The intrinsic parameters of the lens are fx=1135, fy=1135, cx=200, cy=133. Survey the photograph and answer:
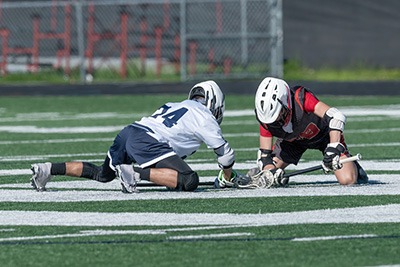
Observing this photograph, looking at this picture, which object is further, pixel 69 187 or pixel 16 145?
pixel 16 145

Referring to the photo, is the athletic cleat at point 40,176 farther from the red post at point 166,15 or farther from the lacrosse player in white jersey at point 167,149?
the red post at point 166,15

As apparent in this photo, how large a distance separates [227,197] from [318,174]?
187 centimetres

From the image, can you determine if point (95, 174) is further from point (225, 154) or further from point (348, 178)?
point (348, 178)

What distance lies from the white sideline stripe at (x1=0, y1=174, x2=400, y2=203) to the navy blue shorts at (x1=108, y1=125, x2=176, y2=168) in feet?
0.83

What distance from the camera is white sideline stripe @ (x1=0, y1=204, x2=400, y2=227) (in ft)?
23.1

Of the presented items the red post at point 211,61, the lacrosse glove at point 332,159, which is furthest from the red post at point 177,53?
the lacrosse glove at point 332,159

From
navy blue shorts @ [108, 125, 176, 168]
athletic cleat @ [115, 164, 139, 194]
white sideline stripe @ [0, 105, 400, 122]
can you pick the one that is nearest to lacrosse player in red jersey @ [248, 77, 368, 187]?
navy blue shorts @ [108, 125, 176, 168]

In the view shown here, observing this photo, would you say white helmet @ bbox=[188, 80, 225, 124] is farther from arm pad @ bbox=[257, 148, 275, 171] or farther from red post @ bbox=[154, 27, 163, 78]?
red post @ bbox=[154, 27, 163, 78]

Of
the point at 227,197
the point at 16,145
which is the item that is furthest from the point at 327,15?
the point at 227,197

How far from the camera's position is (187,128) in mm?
8688

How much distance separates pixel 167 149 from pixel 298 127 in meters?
1.19

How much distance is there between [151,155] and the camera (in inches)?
343

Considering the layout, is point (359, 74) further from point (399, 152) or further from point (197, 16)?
point (399, 152)

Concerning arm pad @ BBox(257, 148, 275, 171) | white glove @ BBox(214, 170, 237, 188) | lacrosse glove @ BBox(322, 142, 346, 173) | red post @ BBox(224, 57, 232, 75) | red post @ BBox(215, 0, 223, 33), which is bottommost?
red post @ BBox(224, 57, 232, 75)
